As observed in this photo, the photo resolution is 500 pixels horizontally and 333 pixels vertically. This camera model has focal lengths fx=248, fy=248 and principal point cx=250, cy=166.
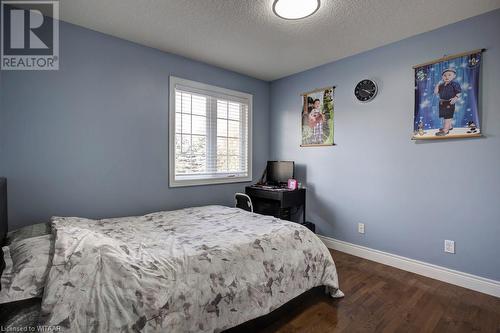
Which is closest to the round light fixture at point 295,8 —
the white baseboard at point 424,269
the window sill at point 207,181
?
the window sill at point 207,181

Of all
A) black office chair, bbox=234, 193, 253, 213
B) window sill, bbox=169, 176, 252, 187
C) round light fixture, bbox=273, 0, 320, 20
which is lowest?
black office chair, bbox=234, 193, 253, 213

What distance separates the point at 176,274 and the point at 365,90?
2.89m

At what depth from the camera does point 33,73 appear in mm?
2266

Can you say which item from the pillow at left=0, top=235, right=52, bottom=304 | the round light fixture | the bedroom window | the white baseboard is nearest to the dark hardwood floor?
the white baseboard

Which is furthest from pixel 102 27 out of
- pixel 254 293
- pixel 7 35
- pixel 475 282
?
pixel 475 282

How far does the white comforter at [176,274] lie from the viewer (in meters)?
1.17

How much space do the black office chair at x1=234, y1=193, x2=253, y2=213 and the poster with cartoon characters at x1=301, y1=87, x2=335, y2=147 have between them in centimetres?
117

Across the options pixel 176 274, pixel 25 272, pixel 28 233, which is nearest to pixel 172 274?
pixel 176 274

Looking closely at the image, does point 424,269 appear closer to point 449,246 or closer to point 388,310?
point 449,246

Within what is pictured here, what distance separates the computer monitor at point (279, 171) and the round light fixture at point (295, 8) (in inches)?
77.4

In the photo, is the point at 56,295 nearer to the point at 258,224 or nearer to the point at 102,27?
the point at 258,224

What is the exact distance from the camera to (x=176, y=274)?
141cm

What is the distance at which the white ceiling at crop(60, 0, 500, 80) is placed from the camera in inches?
83.2

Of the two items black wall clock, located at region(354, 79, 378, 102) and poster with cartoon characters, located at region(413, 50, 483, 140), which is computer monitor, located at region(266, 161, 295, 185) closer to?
black wall clock, located at region(354, 79, 378, 102)
